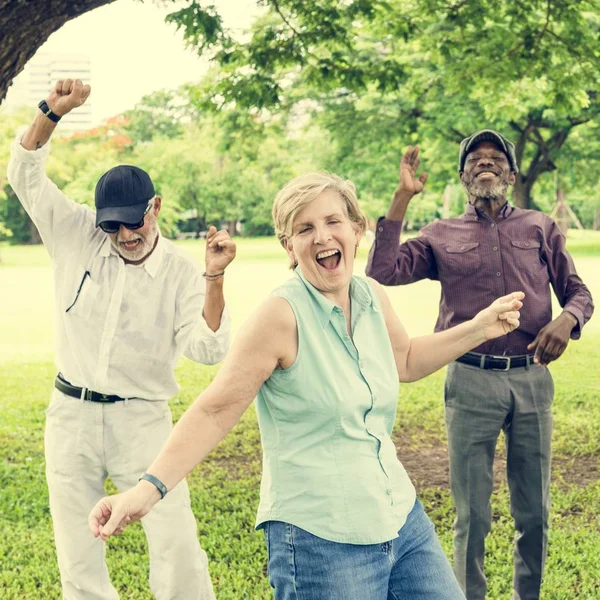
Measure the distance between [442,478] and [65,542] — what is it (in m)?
4.16

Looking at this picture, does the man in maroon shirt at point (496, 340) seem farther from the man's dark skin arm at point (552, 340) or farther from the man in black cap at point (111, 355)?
the man in black cap at point (111, 355)

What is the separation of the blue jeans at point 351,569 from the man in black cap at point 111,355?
4.74 feet

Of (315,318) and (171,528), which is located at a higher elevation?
(315,318)

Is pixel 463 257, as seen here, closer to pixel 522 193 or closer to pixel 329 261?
pixel 329 261

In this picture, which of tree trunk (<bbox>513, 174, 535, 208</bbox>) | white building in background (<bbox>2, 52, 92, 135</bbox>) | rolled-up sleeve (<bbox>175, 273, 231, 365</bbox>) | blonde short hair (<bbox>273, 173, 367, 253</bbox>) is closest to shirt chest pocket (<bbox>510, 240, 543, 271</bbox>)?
rolled-up sleeve (<bbox>175, 273, 231, 365</bbox>)

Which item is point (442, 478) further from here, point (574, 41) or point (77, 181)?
point (77, 181)

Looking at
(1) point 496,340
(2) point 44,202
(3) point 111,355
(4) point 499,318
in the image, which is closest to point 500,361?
(1) point 496,340

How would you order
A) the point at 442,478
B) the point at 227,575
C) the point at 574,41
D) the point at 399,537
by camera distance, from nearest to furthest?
1. the point at 399,537
2. the point at 227,575
3. the point at 442,478
4. the point at 574,41

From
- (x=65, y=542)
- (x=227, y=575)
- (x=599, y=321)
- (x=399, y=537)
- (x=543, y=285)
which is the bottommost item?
(x=599, y=321)

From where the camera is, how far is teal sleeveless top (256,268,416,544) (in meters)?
2.52

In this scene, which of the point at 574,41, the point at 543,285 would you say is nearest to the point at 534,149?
the point at 574,41

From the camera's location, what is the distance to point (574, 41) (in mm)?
9273

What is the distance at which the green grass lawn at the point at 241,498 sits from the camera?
529cm

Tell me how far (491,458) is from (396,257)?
1109 millimetres
